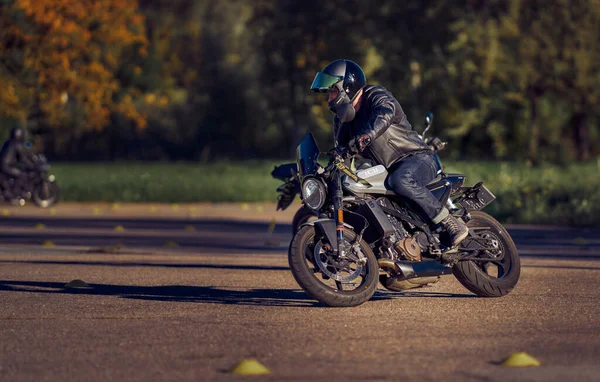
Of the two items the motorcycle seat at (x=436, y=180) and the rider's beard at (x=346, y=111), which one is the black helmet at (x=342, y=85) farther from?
the motorcycle seat at (x=436, y=180)

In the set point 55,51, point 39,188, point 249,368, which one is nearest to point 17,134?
point 39,188

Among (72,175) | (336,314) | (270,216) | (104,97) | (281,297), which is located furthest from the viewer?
(104,97)

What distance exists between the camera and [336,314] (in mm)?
9094

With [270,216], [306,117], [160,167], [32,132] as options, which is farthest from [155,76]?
[270,216]

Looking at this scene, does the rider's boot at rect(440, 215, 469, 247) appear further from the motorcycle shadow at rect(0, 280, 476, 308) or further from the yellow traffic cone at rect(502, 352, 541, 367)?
the yellow traffic cone at rect(502, 352, 541, 367)

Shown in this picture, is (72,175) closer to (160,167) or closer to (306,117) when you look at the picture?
(160,167)

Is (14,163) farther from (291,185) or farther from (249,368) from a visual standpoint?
(249,368)

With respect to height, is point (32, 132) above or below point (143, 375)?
below

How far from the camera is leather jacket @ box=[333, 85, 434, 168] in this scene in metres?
9.84

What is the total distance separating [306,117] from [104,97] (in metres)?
21.8

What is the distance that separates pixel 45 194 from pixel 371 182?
21.6 meters

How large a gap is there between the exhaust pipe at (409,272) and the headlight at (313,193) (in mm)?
659

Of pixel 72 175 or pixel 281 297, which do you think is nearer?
pixel 281 297

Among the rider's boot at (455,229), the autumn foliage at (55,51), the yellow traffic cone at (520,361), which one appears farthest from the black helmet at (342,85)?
the autumn foliage at (55,51)
